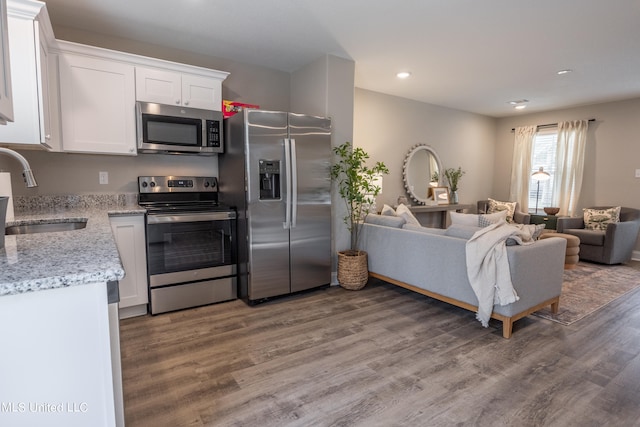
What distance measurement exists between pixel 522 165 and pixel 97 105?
268 inches

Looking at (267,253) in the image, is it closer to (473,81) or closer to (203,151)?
(203,151)

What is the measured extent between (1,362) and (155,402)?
3.68 ft

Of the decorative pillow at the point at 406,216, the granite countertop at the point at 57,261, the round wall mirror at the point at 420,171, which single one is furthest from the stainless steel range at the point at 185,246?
the round wall mirror at the point at 420,171

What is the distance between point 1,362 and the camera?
0.86m

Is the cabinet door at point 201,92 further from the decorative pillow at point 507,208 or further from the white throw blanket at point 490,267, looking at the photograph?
the decorative pillow at point 507,208

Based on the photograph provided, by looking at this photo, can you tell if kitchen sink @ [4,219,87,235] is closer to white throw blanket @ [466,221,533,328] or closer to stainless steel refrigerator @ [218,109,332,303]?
stainless steel refrigerator @ [218,109,332,303]

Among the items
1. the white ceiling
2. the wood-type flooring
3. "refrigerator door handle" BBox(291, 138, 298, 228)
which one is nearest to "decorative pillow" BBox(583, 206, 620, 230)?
the white ceiling

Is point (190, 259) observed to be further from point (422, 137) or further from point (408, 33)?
point (422, 137)

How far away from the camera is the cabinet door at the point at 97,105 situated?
263cm

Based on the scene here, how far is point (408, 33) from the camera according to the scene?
3023 millimetres

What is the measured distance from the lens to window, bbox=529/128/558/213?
238 inches

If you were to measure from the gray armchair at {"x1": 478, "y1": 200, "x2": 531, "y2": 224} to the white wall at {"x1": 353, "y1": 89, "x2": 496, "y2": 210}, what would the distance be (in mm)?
267

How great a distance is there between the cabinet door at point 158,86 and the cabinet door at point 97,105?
0.20 ft

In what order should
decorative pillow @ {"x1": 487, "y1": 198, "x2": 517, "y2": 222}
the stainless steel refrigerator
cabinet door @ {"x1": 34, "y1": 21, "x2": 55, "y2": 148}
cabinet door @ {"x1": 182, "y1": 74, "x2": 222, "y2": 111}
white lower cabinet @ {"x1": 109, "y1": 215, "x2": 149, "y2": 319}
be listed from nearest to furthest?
1. cabinet door @ {"x1": 34, "y1": 21, "x2": 55, "y2": 148}
2. white lower cabinet @ {"x1": 109, "y1": 215, "x2": 149, "y2": 319}
3. the stainless steel refrigerator
4. cabinet door @ {"x1": 182, "y1": 74, "x2": 222, "y2": 111}
5. decorative pillow @ {"x1": 487, "y1": 198, "x2": 517, "y2": 222}
